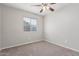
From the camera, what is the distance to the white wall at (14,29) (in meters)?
3.64

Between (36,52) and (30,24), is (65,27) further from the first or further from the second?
(30,24)

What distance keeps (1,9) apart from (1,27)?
2.88 ft

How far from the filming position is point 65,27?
3.91m

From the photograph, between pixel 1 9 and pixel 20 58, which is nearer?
pixel 20 58

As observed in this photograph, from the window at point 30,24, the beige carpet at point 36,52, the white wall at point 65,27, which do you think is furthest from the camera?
the window at point 30,24

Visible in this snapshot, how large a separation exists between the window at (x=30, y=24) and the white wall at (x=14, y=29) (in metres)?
0.28

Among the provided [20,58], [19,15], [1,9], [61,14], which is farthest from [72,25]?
[1,9]

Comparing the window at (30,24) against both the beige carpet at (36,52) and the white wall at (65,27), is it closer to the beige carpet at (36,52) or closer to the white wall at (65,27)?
the white wall at (65,27)

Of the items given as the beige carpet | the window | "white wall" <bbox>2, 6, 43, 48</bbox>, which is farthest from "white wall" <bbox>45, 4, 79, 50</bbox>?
"white wall" <bbox>2, 6, 43, 48</bbox>

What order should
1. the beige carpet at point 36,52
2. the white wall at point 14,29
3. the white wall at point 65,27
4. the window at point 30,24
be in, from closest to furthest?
the beige carpet at point 36,52 < the white wall at point 65,27 < the white wall at point 14,29 < the window at point 30,24

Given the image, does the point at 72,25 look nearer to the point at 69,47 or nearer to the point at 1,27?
the point at 69,47

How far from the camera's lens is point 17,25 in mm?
4148

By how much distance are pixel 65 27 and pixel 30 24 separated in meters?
2.34

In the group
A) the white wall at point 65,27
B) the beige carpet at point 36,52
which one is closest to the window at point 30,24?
the white wall at point 65,27
